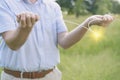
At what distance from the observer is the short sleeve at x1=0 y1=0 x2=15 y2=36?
188cm

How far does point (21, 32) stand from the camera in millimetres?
1688

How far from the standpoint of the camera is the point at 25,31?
1.67 metres

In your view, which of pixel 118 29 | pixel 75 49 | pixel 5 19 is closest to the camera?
pixel 5 19

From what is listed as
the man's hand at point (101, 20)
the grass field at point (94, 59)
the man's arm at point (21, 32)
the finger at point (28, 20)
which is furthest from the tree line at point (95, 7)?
the finger at point (28, 20)

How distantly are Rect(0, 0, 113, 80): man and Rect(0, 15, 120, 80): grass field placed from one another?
79.3 inches

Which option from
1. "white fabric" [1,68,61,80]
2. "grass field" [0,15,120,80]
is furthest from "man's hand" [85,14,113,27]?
"grass field" [0,15,120,80]

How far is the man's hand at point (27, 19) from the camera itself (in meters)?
1.59

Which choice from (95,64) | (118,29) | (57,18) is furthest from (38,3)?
(118,29)

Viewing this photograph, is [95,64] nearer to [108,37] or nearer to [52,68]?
[108,37]

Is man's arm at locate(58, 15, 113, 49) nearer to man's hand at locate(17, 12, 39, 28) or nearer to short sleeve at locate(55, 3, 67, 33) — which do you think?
short sleeve at locate(55, 3, 67, 33)

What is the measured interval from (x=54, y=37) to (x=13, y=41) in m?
0.32

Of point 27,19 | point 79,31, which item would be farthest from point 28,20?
point 79,31

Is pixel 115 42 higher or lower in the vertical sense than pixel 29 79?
lower

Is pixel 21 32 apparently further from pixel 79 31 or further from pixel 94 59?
pixel 94 59
